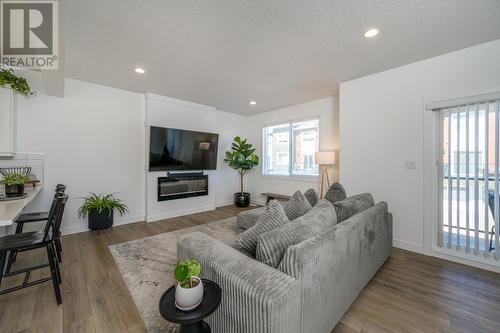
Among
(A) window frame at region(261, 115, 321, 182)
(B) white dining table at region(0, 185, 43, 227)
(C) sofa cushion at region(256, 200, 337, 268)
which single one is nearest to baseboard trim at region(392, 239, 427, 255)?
(A) window frame at region(261, 115, 321, 182)

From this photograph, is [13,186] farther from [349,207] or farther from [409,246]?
[409,246]

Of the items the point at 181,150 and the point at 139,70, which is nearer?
the point at 139,70

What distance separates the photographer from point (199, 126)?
16.6ft

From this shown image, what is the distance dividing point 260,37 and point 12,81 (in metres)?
3.34

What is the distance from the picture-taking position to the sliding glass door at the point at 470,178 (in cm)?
237

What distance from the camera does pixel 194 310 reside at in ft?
3.30

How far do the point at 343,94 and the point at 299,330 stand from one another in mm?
3511

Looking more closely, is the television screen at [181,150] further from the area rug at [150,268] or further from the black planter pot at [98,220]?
the area rug at [150,268]

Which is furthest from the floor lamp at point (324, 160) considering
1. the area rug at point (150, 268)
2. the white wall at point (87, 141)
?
the white wall at point (87, 141)

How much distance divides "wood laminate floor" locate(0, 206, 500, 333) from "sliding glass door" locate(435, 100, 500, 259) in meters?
0.37

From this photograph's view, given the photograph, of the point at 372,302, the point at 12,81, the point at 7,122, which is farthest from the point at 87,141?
the point at 372,302

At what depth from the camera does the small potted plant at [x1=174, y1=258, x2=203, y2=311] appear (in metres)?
1.00

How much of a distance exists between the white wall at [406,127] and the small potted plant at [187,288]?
3124 millimetres

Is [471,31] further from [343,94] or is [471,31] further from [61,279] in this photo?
[61,279]
